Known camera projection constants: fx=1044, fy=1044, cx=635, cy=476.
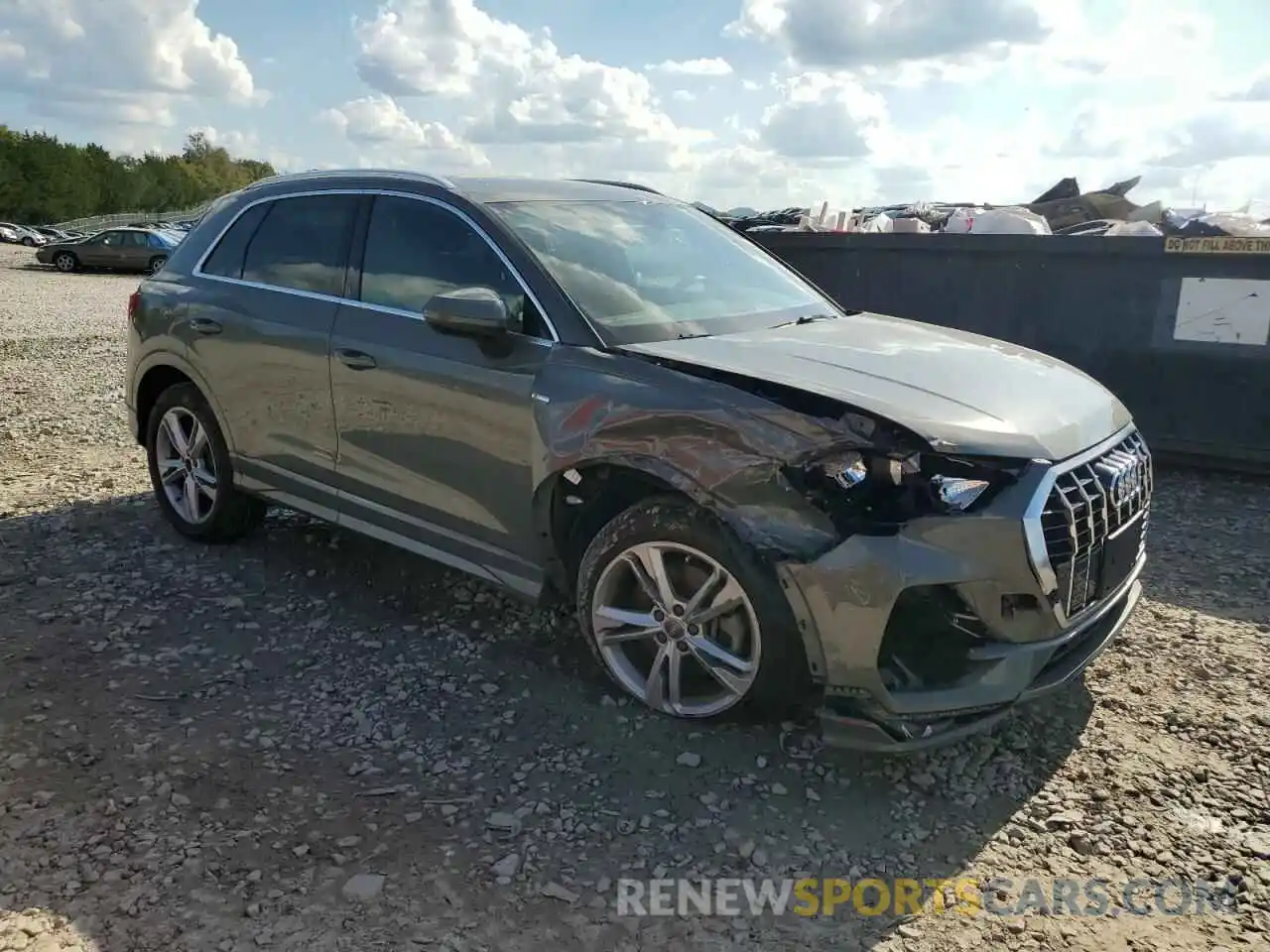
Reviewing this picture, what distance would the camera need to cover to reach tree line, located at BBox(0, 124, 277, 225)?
69.3m

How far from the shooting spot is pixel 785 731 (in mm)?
3553

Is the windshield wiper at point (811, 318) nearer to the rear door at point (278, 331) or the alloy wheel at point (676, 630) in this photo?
the alloy wheel at point (676, 630)

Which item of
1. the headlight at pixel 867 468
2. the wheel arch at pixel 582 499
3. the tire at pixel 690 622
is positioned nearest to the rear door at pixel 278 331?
the wheel arch at pixel 582 499

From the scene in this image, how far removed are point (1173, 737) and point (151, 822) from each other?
3.29 m

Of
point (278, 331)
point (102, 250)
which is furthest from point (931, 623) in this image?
point (102, 250)

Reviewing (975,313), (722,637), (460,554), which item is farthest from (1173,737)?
(975,313)

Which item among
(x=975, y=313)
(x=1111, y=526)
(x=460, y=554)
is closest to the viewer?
(x=1111, y=526)

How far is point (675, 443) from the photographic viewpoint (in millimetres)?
3291

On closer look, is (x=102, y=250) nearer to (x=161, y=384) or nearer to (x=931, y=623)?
(x=161, y=384)

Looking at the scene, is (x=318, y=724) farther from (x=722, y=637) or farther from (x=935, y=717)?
(x=935, y=717)

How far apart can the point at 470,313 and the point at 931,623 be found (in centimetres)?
183

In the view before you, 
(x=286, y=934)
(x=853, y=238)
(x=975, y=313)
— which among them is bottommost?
(x=286, y=934)

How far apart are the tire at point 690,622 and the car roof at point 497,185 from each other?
154cm

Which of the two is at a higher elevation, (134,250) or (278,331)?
(134,250)
